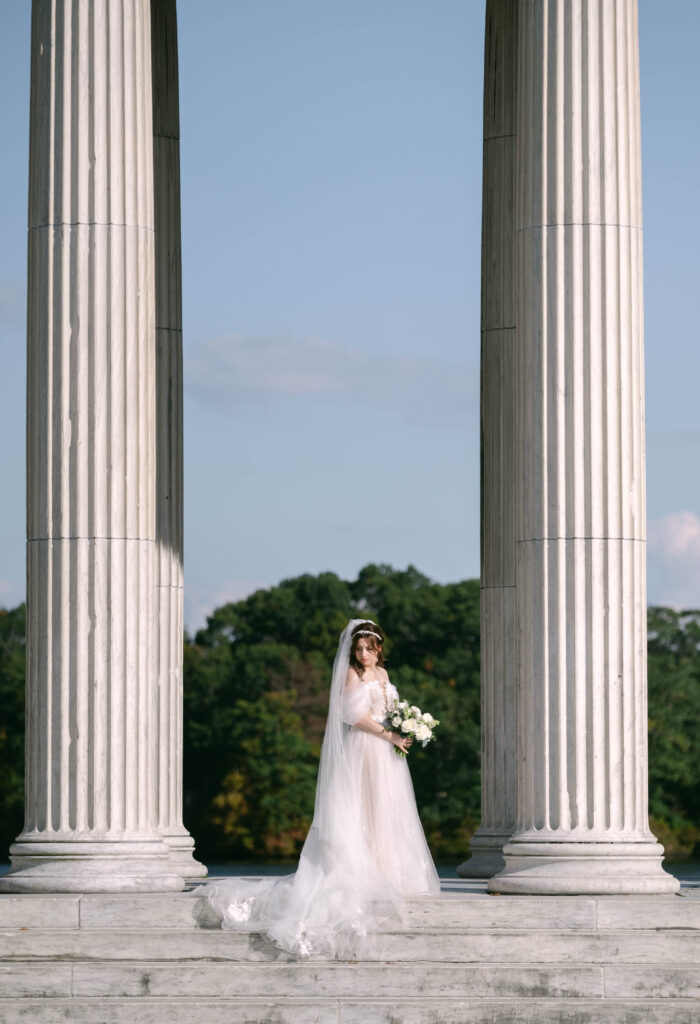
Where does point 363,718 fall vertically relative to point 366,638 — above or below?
below

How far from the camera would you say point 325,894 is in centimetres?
12581

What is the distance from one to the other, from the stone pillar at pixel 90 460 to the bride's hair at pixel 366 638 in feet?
56.5

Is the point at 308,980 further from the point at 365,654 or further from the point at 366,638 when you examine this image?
the point at 366,638

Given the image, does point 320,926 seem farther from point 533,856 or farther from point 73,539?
point 73,539

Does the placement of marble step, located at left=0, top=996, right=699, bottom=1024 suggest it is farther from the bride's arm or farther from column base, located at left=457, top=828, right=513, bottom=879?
column base, located at left=457, top=828, right=513, bottom=879

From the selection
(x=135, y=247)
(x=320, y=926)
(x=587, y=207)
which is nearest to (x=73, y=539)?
(x=135, y=247)

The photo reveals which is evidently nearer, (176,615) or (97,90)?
(97,90)

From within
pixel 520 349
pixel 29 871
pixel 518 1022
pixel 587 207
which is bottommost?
pixel 518 1022

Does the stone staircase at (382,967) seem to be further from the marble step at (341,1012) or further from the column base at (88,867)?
the column base at (88,867)

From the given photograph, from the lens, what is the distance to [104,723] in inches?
5177

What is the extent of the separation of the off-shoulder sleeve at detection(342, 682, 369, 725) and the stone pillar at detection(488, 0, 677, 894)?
13308 millimetres

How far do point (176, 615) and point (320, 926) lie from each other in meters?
55.9

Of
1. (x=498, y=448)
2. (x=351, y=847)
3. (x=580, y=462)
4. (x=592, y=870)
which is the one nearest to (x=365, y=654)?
(x=351, y=847)

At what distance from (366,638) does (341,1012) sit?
3294 centimetres
